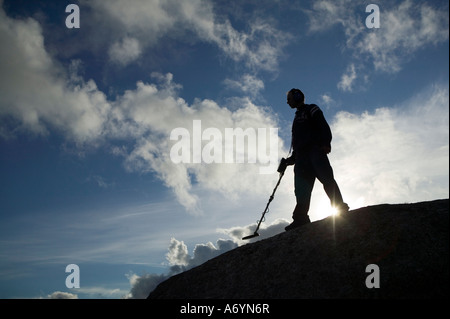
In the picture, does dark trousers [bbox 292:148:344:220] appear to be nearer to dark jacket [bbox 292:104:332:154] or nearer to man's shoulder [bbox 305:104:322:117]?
dark jacket [bbox 292:104:332:154]

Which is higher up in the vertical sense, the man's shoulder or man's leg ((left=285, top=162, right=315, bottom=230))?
the man's shoulder

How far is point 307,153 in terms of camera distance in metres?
7.08

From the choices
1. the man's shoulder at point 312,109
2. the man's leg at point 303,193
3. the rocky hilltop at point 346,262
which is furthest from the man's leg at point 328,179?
the man's shoulder at point 312,109

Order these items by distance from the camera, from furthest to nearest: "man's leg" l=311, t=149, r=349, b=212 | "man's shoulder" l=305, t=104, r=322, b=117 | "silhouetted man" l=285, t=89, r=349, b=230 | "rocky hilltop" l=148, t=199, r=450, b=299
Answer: "man's shoulder" l=305, t=104, r=322, b=117 < "silhouetted man" l=285, t=89, r=349, b=230 < "man's leg" l=311, t=149, r=349, b=212 < "rocky hilltop" l=148, t=199, r=450, b=299

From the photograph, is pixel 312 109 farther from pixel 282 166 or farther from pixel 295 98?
pixel 282 166

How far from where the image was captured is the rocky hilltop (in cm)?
422

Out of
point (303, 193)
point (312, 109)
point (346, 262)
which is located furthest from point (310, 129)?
point (346, 262)

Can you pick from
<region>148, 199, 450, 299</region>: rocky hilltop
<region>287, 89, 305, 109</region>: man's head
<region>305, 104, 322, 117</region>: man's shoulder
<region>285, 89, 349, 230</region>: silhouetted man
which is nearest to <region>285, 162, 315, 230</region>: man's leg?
<region>285, 89, 349, 230</region>: silhouetted man

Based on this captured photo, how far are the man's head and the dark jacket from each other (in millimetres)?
163

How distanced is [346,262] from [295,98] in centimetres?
408

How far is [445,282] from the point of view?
4039 millimetres
